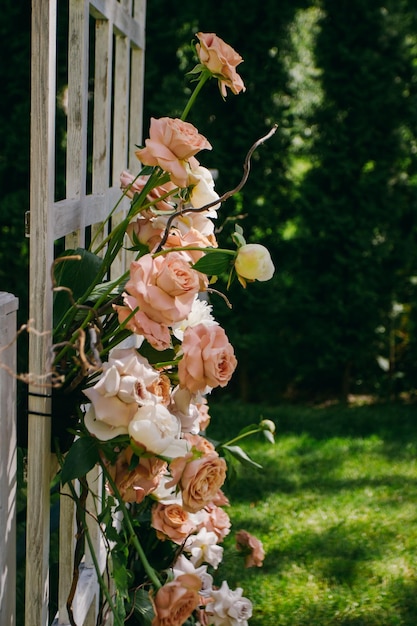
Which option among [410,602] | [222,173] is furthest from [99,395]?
[222,173]

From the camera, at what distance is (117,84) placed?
2033 millimetres

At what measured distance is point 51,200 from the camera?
1.18 meters

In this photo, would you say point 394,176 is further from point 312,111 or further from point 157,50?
point 157,50

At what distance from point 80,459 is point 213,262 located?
0.32m

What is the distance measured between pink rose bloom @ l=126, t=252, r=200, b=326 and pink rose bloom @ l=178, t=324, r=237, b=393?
0.19ft

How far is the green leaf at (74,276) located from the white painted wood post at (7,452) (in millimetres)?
138

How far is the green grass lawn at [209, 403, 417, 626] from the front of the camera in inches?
106

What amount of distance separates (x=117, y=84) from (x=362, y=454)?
102 inches

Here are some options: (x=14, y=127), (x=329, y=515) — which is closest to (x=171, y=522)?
(x=329, y=515)

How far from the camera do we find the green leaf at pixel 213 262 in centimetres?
121

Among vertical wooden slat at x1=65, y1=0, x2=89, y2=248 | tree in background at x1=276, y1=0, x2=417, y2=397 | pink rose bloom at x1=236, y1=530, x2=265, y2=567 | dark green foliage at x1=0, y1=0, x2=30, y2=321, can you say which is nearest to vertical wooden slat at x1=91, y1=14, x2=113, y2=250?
vertical wooden slat at x1=65, y1=0, x2=89, y2=248

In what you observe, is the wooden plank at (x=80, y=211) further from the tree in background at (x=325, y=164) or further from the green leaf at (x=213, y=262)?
the tree in background at (x=325, y=164)

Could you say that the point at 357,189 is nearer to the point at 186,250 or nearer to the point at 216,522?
the point at 216,522

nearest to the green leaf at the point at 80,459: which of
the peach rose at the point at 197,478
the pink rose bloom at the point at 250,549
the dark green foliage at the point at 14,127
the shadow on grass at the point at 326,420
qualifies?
the peach rose at the point at 197,478
